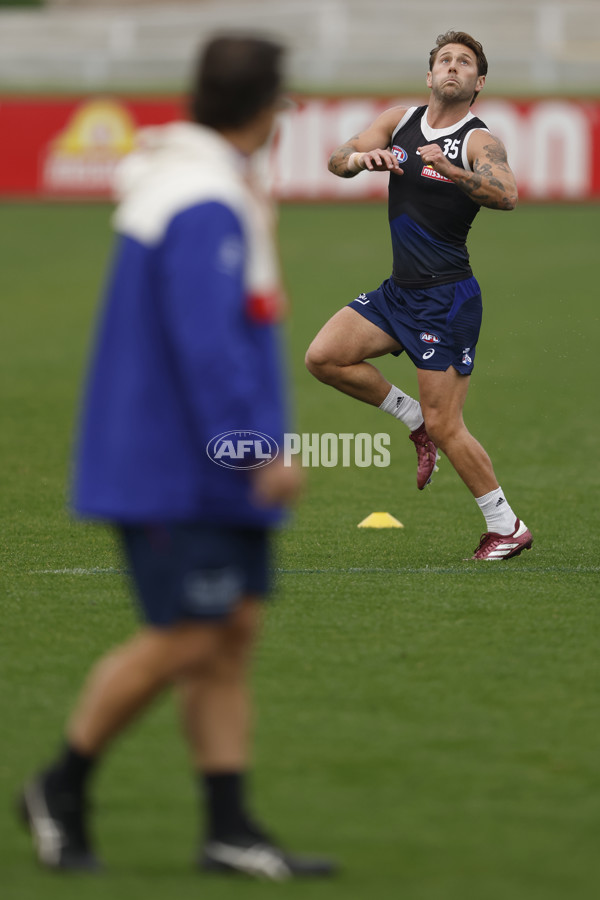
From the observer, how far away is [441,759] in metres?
4.04

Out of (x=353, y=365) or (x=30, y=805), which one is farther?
(x=353, y=365)

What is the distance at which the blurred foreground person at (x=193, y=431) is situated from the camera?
304cm

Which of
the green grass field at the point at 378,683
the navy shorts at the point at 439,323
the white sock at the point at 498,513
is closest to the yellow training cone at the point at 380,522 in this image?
the green grass field at the point at 378,683

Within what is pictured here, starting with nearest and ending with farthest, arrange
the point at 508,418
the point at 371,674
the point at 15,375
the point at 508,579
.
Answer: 1. the point at 371,674
2. the point at 508,579
3. the point at 508,418
4. the point at 15,375

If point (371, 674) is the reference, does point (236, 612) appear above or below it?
above

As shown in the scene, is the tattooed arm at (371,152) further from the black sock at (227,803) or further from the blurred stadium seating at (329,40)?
the blurred stadium seating at (329,40)

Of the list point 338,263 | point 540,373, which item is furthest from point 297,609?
point 338,263

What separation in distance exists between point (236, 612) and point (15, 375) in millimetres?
9476

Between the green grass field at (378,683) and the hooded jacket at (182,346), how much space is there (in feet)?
2.83

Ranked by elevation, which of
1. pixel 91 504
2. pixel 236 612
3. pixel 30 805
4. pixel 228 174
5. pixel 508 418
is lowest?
pixel 508 418

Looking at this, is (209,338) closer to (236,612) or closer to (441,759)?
(236,612)

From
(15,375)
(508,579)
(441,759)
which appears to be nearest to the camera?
(441,759)

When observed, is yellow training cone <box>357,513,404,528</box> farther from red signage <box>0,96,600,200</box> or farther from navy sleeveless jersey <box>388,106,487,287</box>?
red signage <box>0,96,600,200</box>

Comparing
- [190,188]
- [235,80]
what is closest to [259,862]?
[190,188]
